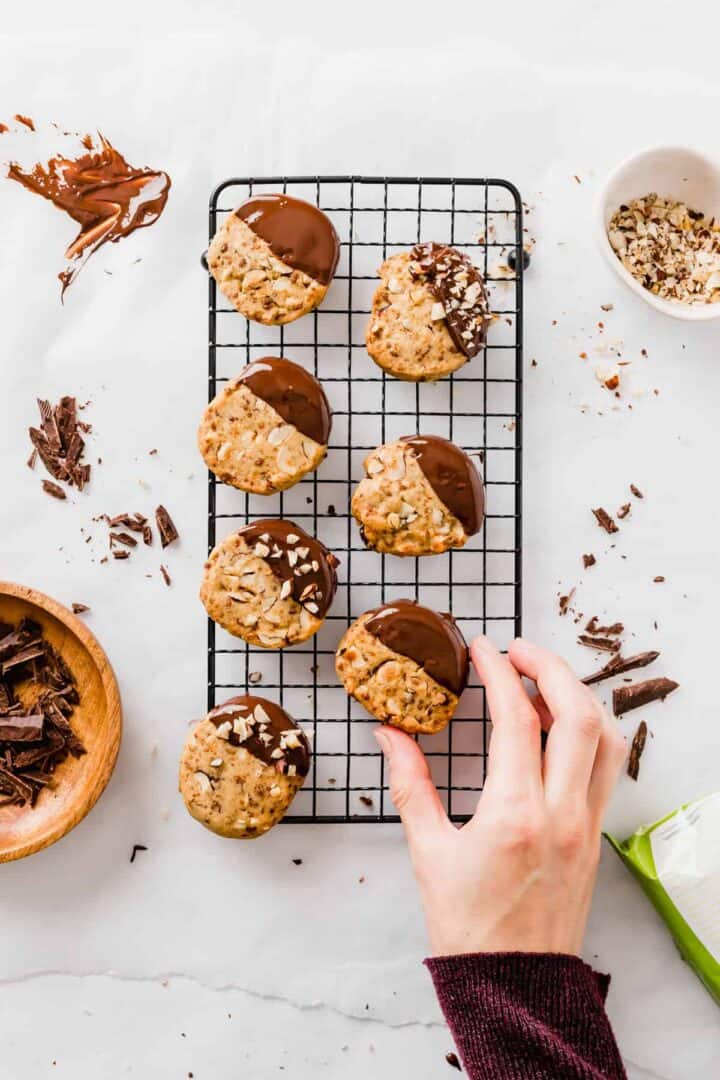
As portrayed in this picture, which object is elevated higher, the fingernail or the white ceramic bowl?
the white ceramic bowl

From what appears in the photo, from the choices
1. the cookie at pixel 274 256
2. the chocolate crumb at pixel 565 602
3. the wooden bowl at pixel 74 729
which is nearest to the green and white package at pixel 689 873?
the chocolate crumb at pixel 565 602

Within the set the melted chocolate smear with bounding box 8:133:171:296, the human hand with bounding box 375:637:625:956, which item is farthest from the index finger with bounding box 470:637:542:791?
the melted chocolate smear with bounding box 8:133:171:296

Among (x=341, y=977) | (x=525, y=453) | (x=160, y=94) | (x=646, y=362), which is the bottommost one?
(x=341, y=977)

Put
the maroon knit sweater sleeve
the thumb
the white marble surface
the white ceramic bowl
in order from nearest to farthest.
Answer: the maroon knit sweater sleeve
the thumb
the white ceramic bowl
the white marble surface

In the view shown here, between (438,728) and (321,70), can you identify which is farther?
(321,70)

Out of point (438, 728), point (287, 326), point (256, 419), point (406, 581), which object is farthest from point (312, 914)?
point (287, 326)

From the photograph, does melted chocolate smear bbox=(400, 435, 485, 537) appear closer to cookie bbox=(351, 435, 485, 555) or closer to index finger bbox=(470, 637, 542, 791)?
cookie bbox=(351, 435, 485, 555)

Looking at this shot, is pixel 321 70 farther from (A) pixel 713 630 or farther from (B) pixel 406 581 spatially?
(A) pixel 713 630

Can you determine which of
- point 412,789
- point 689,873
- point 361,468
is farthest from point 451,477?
point 689,873
